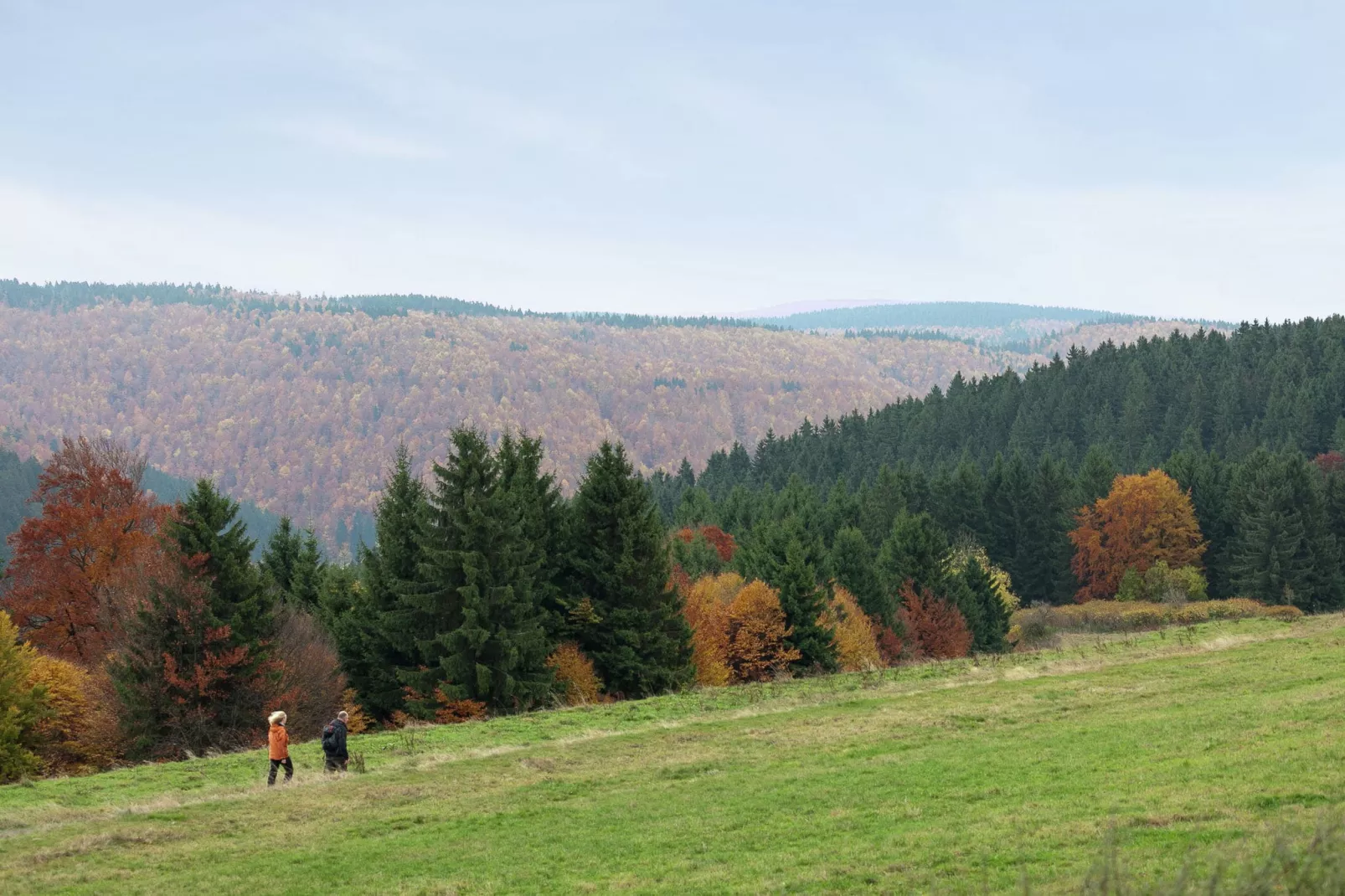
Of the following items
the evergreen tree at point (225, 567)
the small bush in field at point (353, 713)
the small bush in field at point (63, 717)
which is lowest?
the small bush in field at point (353, 713)

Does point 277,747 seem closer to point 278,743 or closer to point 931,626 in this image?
point 278,743

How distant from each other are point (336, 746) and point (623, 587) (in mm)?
23741

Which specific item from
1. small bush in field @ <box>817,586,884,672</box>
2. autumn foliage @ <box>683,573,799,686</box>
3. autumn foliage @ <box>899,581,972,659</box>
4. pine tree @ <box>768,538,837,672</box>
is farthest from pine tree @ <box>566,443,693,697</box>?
autumn foliage @ <box>899,581,972,659</box>

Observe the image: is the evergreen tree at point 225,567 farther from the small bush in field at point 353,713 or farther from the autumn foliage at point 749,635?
the autumn foliage at point 749,635

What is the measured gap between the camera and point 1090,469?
118 m

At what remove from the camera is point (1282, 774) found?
16.3 metres

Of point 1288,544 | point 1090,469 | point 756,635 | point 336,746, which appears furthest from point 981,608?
point 336,746

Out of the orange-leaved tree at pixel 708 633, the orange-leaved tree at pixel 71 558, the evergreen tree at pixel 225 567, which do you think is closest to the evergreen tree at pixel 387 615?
the evergreen tree at pixel 225 567

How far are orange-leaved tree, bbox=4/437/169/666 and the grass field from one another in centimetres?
2264

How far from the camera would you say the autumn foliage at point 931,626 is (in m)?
81.4

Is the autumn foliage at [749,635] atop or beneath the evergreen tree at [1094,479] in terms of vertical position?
beneath

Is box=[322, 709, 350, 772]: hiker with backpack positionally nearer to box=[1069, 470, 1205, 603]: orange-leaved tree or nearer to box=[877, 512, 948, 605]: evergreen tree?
box=[877, 512, 948, 605]: evergreen tree

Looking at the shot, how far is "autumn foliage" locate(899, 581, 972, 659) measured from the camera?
8138 cm

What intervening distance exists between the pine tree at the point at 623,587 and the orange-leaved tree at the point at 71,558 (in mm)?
17819
